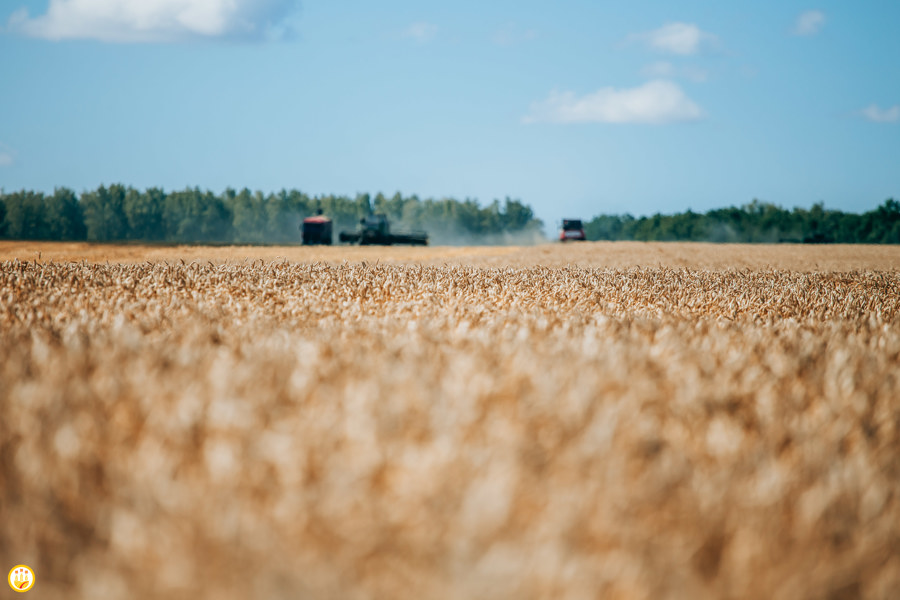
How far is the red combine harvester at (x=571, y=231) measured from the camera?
54.6 metres

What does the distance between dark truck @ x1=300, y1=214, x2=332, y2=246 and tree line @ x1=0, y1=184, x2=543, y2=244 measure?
5878 cm


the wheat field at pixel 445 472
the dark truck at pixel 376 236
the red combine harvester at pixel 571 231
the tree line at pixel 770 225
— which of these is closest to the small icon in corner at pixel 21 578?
the wheat field at pixel 445 472

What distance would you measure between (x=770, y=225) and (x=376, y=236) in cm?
9437

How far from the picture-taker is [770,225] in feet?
400

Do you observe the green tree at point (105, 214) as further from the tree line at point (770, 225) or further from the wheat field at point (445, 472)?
the wheat field at point (445, 472)

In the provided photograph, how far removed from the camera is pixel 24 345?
4043 mm

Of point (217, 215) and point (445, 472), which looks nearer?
point (445, 472)

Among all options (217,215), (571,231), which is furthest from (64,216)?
(571,231)

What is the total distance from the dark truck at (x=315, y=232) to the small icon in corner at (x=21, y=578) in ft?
173

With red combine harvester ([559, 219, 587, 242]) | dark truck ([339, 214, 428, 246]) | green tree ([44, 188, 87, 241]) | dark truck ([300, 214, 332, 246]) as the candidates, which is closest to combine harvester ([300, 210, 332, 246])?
dark truck ([300, 214, 332, 246])

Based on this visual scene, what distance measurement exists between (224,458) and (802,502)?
198cm

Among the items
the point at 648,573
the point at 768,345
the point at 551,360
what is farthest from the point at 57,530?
the point at 768,345

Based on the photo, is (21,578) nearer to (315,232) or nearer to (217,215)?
(315,232)

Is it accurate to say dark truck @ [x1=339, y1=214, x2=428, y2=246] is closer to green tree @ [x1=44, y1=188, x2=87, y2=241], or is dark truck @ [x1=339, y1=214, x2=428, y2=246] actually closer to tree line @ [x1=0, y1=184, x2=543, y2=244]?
tree line @ [x1=0, y1=184, x2=543, y2=244]
